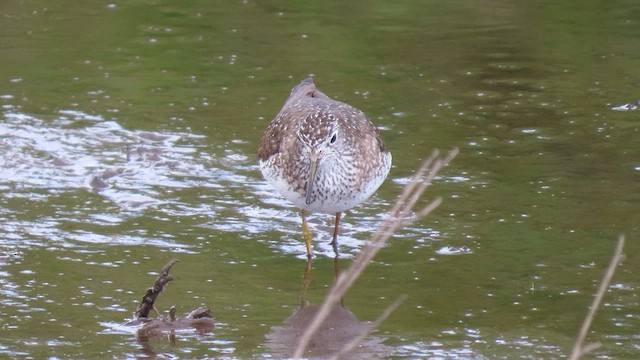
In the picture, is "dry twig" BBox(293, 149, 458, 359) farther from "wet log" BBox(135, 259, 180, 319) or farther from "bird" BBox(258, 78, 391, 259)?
"bird" BBox(258, 78, 391, 259)

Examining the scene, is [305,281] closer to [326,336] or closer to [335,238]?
[335,238]

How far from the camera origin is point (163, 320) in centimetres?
621

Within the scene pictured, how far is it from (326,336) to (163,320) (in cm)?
81

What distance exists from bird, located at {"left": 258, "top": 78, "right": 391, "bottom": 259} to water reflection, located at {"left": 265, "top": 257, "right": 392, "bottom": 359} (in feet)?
2.14

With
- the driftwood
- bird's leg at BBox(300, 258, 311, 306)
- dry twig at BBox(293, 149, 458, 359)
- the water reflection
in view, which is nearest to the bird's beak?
bird's leg at BBox(300, 258, 311, 306)

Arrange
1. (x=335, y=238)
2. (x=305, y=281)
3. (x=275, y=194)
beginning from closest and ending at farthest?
(x=305, y=281) < (x=335, y=238) < (x=275, y=194)

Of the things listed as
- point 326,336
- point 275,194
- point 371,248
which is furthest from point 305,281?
point 371,248

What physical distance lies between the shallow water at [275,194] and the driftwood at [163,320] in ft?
0.31

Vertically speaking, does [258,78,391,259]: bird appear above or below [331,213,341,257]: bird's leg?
above

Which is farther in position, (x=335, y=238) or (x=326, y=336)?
(x=335, y=238)

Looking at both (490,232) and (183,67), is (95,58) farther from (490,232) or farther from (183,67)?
(490,232)

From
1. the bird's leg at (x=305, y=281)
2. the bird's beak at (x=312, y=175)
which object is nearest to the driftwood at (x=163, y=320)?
the bird's leg at (x=305, y=281)

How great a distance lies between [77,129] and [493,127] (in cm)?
321

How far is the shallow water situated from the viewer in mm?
6410
